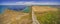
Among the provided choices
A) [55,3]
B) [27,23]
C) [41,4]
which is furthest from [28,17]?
[55,3]

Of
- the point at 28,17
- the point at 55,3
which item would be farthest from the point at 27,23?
the point at 55,3

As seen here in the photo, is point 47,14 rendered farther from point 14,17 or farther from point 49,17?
point 14,17

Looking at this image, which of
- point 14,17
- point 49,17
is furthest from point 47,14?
point 14,17

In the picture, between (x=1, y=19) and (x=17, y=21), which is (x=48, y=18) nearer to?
(x=17, y=21)

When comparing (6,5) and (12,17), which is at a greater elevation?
(6,5)
